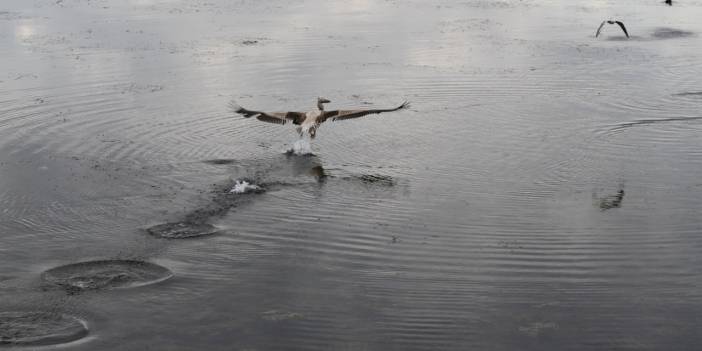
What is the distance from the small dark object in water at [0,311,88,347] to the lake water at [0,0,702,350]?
0.20 ft

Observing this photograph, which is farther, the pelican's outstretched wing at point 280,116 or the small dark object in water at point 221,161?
the pelican's outstretched wing at point 280,116

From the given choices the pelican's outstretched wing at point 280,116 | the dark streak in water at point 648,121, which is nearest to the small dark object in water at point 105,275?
the pelican's outstretched wing at point 280,116

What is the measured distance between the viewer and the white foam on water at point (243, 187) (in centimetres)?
1561

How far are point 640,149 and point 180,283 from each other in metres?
10.3

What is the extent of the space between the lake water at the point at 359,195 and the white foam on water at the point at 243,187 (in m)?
0.10

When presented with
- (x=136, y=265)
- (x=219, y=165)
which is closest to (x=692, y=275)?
(x=136, y=265)

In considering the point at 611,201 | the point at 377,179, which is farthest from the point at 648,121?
the point at 377,179

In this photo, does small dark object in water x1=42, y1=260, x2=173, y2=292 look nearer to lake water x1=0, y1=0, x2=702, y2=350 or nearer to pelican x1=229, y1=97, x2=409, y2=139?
lake water x1=0, y1=0, x2=702, y2=350

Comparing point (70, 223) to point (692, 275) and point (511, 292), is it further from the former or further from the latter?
point (692, 275)

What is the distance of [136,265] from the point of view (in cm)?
1229

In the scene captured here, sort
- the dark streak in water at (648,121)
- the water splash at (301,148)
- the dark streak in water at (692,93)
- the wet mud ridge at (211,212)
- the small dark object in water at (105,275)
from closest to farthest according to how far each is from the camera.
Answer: the small dark object in water at (105,275) < the wet mud ridge at (211,212) < the water splash at (301,148) < the dark streak in water at (648,121) < the dark streak in water at (692,93)

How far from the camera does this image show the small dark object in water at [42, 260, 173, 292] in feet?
38.2

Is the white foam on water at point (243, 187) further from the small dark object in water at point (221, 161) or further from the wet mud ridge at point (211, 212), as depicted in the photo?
the small dark object in water at point (221, 161)

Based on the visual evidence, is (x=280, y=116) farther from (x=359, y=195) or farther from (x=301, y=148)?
(x=359, y=195)
